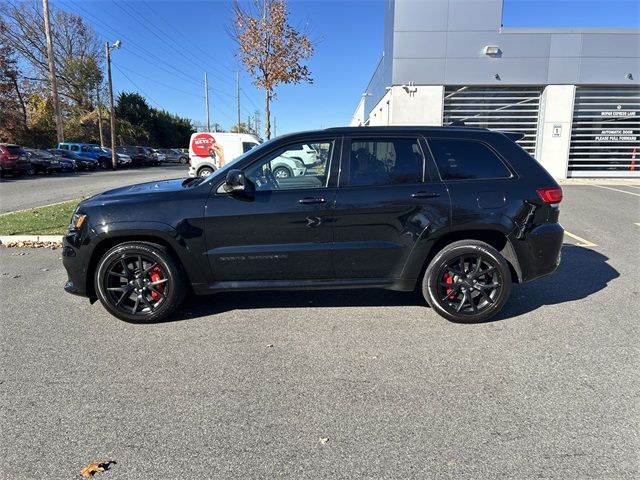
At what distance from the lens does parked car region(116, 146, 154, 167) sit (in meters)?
38.1

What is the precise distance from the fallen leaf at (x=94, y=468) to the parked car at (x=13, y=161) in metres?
23.6

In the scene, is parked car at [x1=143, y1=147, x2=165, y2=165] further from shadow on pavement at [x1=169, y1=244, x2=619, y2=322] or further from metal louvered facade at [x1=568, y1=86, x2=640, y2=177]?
shadow on pavement at [x1=169, y1=244, x2=619, y2=322]

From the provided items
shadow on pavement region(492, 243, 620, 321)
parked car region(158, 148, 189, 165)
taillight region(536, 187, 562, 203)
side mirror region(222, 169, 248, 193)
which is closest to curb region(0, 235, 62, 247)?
side mirror region(222, 169, 248, 193)

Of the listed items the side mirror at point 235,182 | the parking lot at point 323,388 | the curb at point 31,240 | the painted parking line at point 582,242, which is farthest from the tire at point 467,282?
the curb at point 31,240

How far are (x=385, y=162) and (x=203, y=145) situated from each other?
18.3 meters

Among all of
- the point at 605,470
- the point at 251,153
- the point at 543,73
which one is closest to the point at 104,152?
the point at 543,73

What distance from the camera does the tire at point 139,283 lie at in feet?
13.3

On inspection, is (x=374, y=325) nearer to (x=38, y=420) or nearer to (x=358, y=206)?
(x=358, y=206)

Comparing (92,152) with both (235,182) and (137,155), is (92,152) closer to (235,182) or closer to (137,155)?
(137,155)

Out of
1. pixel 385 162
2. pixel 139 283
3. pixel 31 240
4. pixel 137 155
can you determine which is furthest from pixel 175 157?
pixel 385 162

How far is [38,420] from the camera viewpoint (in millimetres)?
2715

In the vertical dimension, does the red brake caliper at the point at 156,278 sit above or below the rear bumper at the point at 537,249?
below

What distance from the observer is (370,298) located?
4.82m

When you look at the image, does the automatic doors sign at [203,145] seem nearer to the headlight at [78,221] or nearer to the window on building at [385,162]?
the headlight at [78,221]
